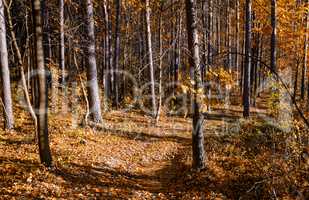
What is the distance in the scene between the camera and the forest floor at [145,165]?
9.64 metres

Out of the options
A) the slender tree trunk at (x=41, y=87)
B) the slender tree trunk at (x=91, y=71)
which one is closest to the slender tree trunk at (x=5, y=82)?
the slender tree trunk at (x=91, y=71)

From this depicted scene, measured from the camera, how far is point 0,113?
18.0 metres

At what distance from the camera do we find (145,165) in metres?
13.4

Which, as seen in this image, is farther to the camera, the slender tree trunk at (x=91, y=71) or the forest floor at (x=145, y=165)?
the slender tree trunk at (x=91, y=71)

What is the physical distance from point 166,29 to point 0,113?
3003 centimetres

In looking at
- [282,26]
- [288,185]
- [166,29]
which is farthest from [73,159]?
[166,29]

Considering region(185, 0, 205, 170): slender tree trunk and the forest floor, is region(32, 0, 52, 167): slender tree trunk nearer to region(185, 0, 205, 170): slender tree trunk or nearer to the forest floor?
the forest floor

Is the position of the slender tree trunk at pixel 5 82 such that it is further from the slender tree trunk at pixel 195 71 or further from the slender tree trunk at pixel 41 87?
the slender tree trunk at pixel 195 71

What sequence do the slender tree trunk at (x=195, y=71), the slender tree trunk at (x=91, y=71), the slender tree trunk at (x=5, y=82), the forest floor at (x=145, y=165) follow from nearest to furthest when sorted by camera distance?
the forest floor at (x=145, y=165) → the slender tree trunk at (x=195, y=71) → the slender tree trunk at (x=5, y=82) → the slender tree trunk at (x=91, y=71)

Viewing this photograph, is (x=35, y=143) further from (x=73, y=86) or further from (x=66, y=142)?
(x=73, y=86)

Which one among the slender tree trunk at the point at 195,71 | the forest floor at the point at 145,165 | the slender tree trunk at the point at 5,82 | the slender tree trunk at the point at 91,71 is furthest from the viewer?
the slender tree trunk at the point at 91,71

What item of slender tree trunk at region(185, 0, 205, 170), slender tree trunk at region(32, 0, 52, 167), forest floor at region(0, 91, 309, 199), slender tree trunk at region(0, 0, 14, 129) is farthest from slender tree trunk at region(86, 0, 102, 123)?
slender tree trunk at region(185, 0, 205, 170)

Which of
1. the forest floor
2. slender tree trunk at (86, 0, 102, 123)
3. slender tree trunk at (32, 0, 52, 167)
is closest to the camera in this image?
slender tree trunk at (32, 0, 52, 167)

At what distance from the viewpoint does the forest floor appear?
380 inches
